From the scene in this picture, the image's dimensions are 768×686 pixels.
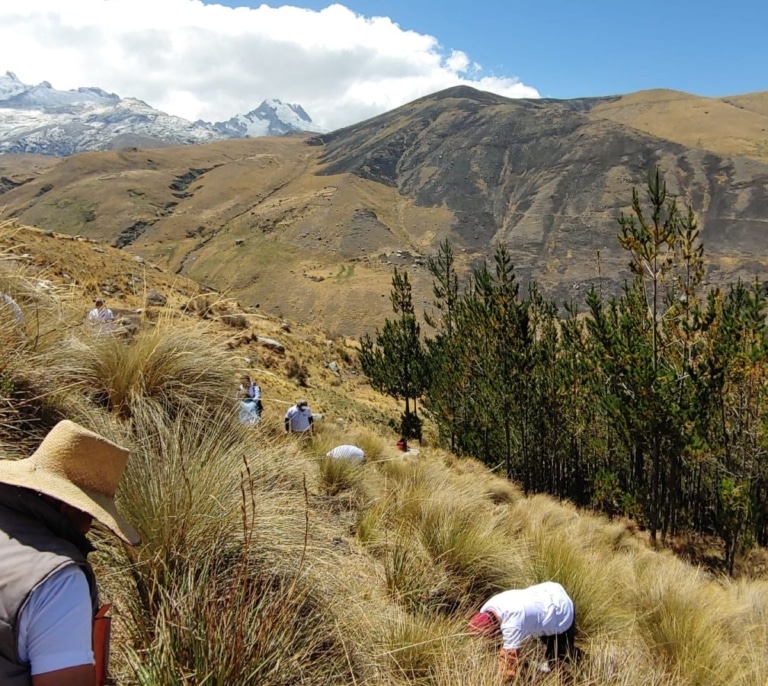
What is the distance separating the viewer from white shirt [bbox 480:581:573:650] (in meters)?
3.46

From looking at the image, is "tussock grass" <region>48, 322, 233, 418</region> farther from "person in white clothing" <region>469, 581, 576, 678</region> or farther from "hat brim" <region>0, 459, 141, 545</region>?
"person in white clothing" <region>469, 581, 576, 678</region>

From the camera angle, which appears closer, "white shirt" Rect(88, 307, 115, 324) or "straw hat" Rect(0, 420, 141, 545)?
"straw hat" Rect(0, 420, 141, 545)

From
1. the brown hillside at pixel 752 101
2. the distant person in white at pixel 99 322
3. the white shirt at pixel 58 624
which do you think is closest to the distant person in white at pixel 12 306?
the distant person in white at pixel 99 322

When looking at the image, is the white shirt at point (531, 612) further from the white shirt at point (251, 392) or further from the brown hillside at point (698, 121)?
the brown hillside at point (698, 121)

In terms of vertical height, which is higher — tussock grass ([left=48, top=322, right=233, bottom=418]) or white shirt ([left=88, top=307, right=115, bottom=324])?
white shirt ([left=88, top=307, right=115, bottom=324])

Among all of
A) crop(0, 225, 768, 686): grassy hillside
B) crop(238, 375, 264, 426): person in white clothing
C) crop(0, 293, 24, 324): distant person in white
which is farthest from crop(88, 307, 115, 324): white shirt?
crop(238, 375, 264, 426): person in white clothing

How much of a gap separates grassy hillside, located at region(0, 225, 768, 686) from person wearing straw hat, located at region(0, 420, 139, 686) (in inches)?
18.8

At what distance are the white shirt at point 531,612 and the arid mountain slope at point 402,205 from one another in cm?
6635

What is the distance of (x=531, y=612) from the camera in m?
3.55

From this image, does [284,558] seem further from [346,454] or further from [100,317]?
[100,317]

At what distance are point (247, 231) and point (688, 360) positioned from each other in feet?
352

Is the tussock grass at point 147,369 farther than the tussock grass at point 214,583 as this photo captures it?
Yes

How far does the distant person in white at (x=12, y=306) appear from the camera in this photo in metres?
3.81

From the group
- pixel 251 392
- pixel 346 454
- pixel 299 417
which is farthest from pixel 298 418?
pixel 346 454
